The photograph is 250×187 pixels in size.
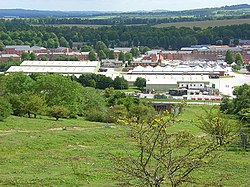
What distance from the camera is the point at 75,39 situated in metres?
114

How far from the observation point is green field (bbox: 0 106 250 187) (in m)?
12.6

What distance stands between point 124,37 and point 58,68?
1817 inches

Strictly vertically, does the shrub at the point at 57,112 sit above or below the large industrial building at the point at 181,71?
above

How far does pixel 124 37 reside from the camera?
4451 inches

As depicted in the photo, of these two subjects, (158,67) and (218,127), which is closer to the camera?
(218,127)

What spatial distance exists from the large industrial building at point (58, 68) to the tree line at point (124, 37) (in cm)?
3148

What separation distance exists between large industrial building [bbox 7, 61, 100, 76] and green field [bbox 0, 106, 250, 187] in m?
42.6

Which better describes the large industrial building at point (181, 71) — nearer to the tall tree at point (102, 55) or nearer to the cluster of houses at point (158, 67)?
the cluster of houses at point (158, 67)

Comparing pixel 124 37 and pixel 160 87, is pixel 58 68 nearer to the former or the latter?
pixel 160 87

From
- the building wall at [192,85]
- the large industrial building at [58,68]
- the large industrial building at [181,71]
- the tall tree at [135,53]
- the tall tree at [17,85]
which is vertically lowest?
the tall tree at [135,53]

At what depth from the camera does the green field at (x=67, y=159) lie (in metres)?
12.6

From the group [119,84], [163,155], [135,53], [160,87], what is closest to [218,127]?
[163,155]

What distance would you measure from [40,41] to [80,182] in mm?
96564

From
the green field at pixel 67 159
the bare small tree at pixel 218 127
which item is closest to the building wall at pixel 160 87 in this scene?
the green field at pixel 67 159
